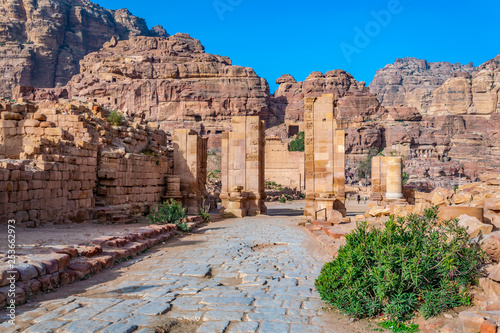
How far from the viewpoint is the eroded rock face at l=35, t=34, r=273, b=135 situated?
76.9 m

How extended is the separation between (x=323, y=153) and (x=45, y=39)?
101 m

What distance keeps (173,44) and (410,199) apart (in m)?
76.4

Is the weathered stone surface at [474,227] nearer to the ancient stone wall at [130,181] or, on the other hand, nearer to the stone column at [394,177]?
the ancient stone wall at [130,181]

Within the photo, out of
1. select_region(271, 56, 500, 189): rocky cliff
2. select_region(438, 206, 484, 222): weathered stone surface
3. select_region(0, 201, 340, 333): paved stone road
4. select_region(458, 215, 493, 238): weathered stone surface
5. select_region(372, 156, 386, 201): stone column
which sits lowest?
select_region(0, 201, 340, 333): paved stone road

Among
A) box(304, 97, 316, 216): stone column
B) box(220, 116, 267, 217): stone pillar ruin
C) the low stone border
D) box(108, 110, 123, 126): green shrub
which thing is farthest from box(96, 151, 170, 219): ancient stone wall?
box(304, 97, 316, 216): stone column

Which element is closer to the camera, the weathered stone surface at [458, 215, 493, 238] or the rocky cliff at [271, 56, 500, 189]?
the weathered stone surface at [458, 215, 493, 238]

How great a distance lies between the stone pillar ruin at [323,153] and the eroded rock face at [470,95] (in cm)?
10291

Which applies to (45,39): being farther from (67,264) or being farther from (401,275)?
(401,275)

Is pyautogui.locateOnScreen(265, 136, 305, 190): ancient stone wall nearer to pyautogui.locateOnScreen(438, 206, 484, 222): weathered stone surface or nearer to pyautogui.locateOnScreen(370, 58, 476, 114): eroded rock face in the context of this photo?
pyautogui.locateOnScreen(438, 206, 484, 222): weathered stone surface

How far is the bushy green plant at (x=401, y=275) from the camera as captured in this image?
427cm

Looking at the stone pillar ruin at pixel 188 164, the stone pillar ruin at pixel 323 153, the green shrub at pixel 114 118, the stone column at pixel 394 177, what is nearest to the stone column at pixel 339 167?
the stone pillar ruin at pixel 323 153

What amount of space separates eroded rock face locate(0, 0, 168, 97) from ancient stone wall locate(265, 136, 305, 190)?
2604 inches

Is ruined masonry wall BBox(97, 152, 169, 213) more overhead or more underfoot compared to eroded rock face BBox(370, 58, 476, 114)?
more underfoot

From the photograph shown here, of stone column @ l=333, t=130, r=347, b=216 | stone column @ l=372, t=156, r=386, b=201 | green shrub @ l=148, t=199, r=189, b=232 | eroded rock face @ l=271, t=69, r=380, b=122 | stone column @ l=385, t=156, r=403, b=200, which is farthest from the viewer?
eroded rock face @ l=271, t=69, r=380, b=122
